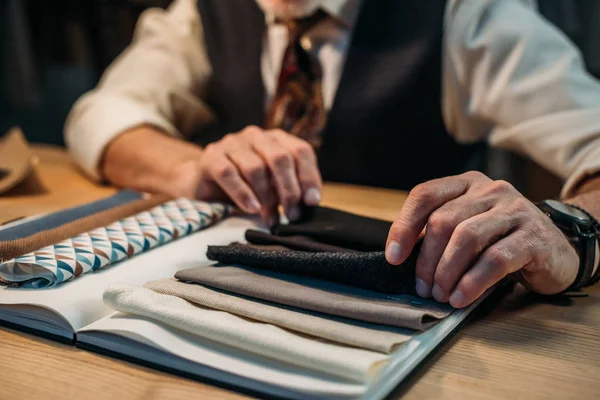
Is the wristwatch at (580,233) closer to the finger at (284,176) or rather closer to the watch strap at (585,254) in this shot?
the watch strap at (585,254)

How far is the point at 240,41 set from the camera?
1.21 m

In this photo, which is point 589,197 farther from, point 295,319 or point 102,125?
point 102,125

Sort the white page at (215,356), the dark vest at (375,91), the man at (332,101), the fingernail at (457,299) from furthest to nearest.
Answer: the dark vest at (375,91) < the man at (332,101) < the fingernail at (457,299) < the white page at (215,356)

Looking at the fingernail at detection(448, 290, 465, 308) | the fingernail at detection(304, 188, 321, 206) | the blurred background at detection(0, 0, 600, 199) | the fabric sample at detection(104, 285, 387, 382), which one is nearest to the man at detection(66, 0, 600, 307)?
the fingernail at detection(304, 188, 321, 206)

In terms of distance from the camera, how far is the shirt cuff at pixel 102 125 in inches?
42.6

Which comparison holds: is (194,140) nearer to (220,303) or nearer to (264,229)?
(264,229)

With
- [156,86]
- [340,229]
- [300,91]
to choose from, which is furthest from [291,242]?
[156,86]

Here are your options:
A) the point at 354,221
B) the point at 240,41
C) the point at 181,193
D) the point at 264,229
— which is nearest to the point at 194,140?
the point at 240,41

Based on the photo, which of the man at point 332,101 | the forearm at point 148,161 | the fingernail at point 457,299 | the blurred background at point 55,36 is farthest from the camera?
the blurred background at point 55,36

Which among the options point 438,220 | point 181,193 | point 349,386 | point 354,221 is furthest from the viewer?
point 181,193

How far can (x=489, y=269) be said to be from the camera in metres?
0.54

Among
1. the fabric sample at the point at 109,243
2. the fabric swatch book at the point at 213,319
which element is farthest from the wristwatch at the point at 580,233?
the fabric sample at the point at 109,243

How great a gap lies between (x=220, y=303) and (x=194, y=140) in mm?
847

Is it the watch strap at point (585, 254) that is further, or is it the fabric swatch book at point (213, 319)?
the watch strap at point (585, 254)
